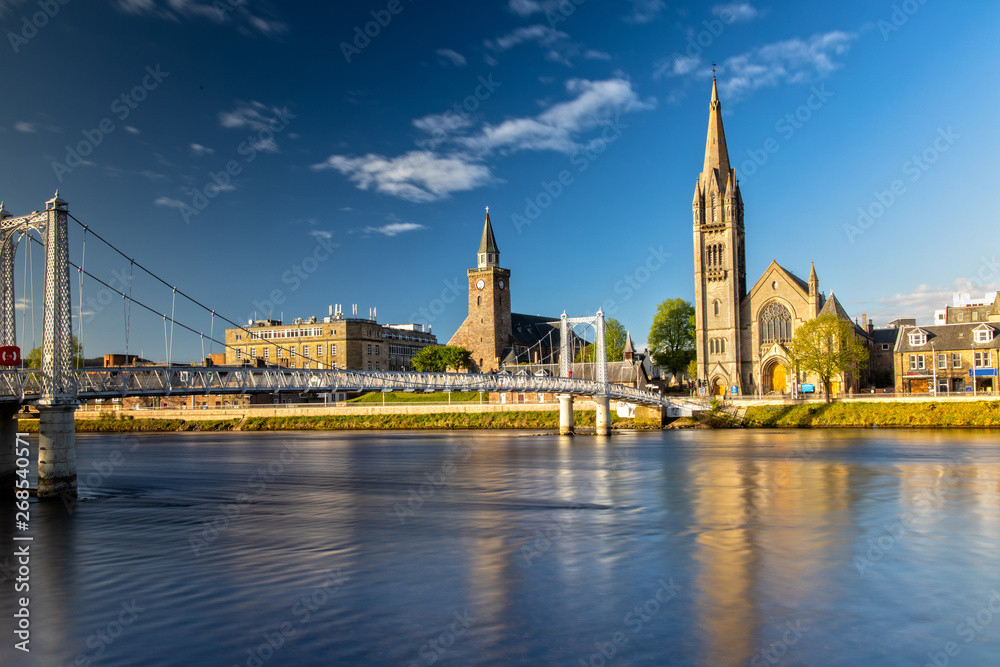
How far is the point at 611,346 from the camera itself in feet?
362

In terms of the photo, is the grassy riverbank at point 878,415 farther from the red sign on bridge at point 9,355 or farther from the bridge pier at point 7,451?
the red sign on bridge at point 9,355

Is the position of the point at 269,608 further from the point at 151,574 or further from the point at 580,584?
the point at 580,584

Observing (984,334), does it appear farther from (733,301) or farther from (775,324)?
(733,301)

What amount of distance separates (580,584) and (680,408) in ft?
195

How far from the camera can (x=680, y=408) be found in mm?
75000

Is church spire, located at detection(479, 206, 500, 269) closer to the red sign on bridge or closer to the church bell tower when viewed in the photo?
the church bell tower

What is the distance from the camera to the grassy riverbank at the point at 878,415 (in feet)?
196

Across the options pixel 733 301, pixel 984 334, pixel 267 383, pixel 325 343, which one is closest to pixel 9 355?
pixel 267 383

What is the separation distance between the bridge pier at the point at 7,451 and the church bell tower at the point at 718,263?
66.6m

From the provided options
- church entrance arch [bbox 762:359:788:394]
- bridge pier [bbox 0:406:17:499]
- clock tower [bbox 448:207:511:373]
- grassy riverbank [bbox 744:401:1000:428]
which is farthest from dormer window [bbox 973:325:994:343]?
bridge pier [bbox 0:406:17:499]

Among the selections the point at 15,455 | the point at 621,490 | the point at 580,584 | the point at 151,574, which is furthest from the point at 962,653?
the point at 15,455

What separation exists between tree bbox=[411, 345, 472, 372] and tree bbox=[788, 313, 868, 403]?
47397mm

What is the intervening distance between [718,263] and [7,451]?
71.6 metres

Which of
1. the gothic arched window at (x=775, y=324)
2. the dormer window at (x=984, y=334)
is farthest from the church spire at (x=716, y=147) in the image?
the dormer window at (x=984, y=334)
